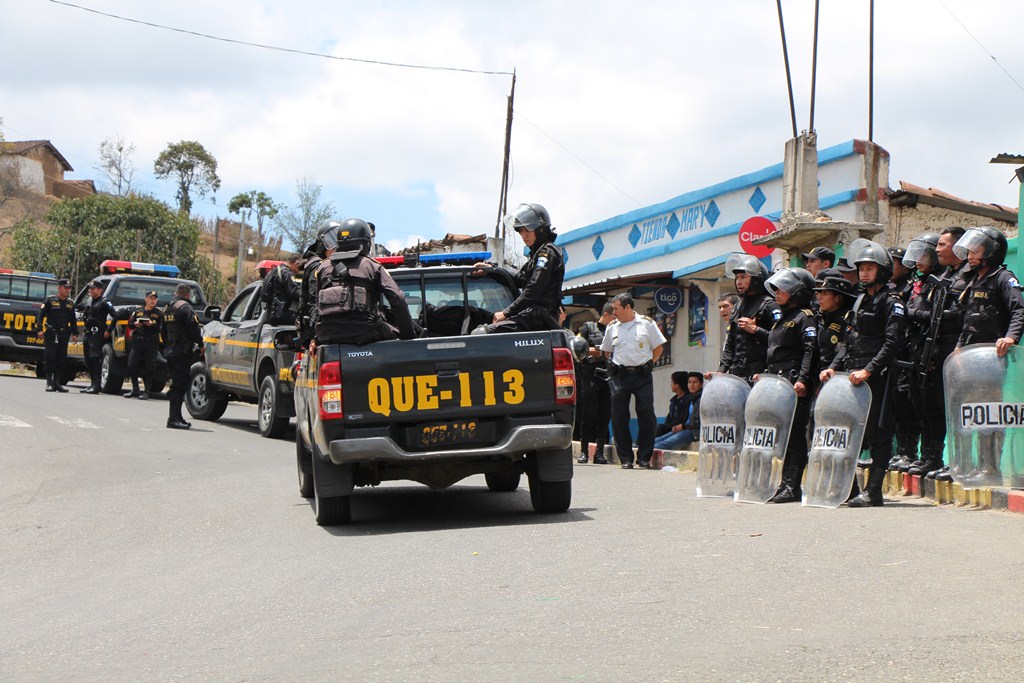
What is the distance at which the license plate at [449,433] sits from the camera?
8.48 metres

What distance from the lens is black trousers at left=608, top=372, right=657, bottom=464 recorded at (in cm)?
1271

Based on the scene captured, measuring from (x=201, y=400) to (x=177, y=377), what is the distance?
2283 mm

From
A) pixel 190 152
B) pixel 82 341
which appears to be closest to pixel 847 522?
pixel 82 341

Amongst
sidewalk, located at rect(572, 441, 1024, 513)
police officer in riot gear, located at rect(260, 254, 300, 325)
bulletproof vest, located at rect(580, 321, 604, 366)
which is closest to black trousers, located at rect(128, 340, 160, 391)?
police officer in riot gear, located at rect(260, 254, 300, 325)

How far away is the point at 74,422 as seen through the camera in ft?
54.3

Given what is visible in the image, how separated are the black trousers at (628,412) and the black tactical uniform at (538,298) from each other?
3.55m

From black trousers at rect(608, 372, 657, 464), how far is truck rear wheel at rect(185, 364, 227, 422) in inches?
286

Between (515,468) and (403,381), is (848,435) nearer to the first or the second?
(515,468)

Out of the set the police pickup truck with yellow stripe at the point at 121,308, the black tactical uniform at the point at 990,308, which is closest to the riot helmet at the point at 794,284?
the black tactical uniform at the point at 990,308

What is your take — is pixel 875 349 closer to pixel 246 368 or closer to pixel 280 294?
pixel 280 294

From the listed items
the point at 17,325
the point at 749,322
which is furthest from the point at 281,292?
the point at 17,325

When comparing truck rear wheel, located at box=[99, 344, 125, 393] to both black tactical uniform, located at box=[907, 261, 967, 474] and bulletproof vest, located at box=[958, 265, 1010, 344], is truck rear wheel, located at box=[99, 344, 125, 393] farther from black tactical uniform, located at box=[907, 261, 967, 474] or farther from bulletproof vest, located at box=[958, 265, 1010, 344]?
bulletproof vest, located at box=[958, 265, 1010, 344]

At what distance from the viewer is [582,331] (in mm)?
15039

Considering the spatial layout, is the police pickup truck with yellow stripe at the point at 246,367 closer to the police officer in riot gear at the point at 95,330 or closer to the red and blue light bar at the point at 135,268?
the police officer in riot gear at the point at 95,330
